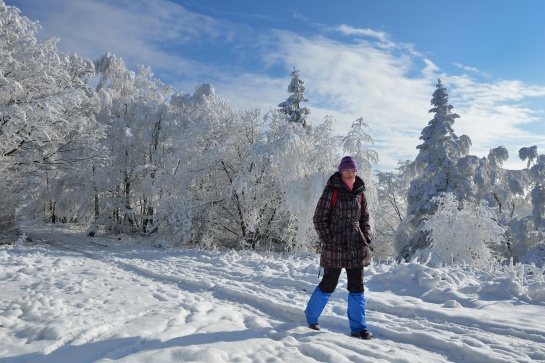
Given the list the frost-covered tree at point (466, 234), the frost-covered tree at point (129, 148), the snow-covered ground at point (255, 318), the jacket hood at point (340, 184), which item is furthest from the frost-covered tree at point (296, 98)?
the jacket hood at point (340, 184)

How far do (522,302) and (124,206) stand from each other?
19662 millimetres

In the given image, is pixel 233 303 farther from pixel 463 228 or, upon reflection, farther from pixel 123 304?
pixel 463 228

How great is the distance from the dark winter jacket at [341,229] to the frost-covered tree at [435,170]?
16.0 meters

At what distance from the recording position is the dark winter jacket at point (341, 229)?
13.9 ft

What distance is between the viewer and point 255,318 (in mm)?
4617

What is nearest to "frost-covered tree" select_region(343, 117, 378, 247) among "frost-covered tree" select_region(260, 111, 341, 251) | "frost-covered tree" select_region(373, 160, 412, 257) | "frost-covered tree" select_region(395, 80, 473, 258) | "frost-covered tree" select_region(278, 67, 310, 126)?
"frost-covered tree" select_region(260, 111, 341, 251)

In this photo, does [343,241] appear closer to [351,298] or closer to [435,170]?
[351,298]

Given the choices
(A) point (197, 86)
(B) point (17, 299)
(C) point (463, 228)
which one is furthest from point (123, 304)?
(A) point (197, 86)

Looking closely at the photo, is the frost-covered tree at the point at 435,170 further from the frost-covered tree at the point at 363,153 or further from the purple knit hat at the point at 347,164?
the purple knit hat at the point at 347,164

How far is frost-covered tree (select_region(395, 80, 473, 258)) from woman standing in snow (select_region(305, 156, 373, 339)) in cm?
1606

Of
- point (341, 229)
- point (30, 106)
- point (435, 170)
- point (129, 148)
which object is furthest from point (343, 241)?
point (129, 148)

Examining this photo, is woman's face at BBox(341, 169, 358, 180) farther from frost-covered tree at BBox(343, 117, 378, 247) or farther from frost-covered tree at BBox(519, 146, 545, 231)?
frost-covered tree at BBox(519, 146, 545, 231)

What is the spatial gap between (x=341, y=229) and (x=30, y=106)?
38.6 feet

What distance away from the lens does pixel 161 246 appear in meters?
15.7
